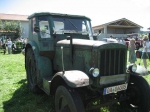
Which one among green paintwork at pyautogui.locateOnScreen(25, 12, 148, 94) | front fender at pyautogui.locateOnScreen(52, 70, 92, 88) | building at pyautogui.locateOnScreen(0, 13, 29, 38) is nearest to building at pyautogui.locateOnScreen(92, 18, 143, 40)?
building at pyautogui.locateOnScreen(0, 13, 29, 38)

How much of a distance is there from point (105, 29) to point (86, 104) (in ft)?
88.4

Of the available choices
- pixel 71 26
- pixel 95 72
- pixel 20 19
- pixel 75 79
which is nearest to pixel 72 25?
pixel 71 26

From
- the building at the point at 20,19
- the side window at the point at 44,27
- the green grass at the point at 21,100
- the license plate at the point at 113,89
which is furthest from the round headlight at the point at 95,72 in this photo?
the building at the point at 20,19

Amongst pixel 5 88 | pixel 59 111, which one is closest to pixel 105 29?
pixel 5 88

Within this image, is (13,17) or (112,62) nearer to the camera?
(112,62)

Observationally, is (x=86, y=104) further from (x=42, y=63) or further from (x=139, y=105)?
(x=42, y=63)

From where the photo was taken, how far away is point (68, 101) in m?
3.22

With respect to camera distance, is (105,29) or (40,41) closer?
(40,41)

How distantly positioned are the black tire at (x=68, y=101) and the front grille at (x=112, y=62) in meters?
0.77

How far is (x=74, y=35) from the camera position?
496cm

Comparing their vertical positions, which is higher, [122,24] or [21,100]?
[122,24]

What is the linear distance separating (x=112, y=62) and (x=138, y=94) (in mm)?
1170

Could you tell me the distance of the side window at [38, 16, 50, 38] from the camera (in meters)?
4.88

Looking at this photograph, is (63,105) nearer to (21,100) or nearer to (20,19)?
(21,100)
